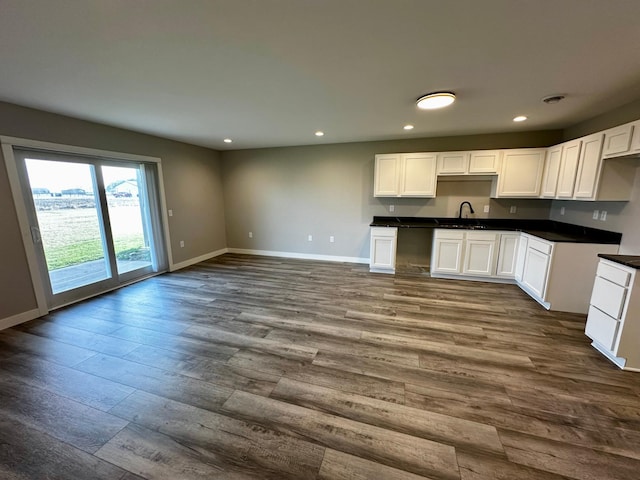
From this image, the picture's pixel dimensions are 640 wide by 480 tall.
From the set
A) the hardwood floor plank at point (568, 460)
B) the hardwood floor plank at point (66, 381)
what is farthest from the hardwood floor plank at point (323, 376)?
the hardwood floor plank at point (66, 381)

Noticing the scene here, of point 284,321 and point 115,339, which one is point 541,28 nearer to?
point 284,321

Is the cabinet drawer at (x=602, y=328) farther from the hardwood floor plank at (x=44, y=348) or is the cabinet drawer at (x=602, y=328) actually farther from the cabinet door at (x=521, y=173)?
the hardwood floor plank at (x=44, y=348)

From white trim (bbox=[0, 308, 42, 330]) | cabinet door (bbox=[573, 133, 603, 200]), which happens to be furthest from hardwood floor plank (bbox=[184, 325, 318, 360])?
cabinet door (bbox=[573, 133, 603, 200])

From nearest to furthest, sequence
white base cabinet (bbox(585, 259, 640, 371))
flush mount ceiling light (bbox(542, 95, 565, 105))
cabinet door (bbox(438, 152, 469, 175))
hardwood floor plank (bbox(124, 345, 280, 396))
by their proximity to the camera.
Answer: hardwood floor plank (bbox(124, 345, 280, 396))
white base cabinet (bbox(585, 259, 640, 371))
flush mount ceiling light (bbox(542, 95, 565, 105))
cabinet door (bbox(438, 152, 469, 175))

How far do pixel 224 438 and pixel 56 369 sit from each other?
1800mm

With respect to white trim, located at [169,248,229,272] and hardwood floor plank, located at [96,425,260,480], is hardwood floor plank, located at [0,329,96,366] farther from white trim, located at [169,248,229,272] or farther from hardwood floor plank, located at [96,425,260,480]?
white trim, located at [169,248,229,272]

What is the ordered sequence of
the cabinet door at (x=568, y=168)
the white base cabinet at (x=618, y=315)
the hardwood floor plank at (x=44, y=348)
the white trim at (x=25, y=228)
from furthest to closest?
the cabinet door at (x=568, y=168), the white trim at (x=25, y=228), the hardwood floor plank at (x=44, y=348), the white base cabinet at (x=618, y=315)

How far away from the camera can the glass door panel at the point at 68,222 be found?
3.15m

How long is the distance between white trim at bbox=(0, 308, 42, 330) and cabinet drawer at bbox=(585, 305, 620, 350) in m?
6.12

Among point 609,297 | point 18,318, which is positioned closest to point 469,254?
point 609,297

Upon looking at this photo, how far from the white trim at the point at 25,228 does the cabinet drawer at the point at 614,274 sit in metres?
6.12

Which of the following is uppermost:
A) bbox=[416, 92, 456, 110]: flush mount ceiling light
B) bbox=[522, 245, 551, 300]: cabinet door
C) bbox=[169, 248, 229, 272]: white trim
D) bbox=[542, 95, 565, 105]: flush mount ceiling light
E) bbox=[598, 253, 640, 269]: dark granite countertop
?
bbox=[542, 95, 565, 105]: flush mount ceiling light

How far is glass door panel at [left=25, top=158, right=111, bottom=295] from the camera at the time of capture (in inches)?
124

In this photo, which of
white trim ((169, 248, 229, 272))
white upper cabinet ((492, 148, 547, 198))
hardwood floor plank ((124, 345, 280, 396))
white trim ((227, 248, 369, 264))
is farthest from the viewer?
white trim ((227, 248, 369, 264))
